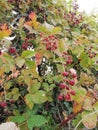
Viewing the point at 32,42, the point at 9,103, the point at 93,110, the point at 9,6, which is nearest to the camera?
the point at 93,110

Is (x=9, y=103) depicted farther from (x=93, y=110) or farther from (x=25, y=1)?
(x=25, y=1)

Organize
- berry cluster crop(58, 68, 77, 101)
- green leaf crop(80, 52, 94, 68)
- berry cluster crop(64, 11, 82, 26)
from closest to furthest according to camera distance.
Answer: berry cluster crop(58, 68, 77, 101) → green leaf crop(80, 52, 94, 68) → berry cluster crop(64, 11, 82, 26)

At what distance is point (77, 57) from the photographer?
1.53 metres

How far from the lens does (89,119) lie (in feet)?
3.44

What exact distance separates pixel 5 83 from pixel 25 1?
70 centimetres

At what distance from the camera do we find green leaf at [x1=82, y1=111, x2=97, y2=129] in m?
1.03

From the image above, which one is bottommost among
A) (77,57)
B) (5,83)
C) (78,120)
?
(78,120)

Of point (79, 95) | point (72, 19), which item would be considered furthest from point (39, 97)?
point (72, 19)

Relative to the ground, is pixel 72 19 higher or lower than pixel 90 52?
higher

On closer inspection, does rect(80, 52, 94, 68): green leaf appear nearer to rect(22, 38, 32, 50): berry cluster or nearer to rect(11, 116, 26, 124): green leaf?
rect(22, 38, 32, 50): berry cluster

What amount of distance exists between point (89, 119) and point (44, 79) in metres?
0.37

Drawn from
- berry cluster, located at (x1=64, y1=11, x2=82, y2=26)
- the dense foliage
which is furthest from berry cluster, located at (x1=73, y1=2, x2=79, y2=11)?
the dense foliage

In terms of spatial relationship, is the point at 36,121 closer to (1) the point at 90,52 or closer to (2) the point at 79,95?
(2) the point at 79,95

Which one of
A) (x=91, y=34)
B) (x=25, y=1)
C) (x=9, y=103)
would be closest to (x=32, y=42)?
(x=9, y=103)
